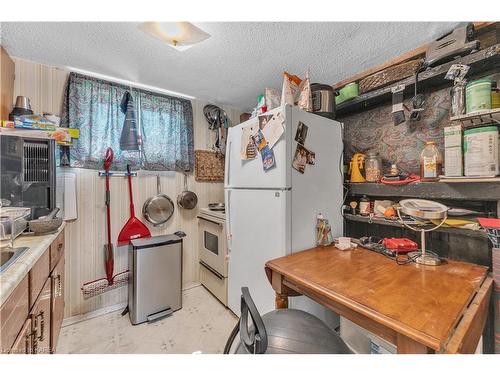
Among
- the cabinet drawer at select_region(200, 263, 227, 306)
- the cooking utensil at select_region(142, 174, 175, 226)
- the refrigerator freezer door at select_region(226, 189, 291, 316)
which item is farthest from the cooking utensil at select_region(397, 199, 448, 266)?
the cooking utensil at select_region(142, 174, 175, 226)

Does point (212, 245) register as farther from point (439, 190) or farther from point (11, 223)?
point (439, 190)

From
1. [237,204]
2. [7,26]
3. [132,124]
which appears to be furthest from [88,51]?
[237,204]

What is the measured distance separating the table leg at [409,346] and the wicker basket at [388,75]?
61.9 inches

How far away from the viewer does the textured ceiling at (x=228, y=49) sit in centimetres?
134

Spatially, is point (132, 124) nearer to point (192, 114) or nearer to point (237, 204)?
point (192, 114)

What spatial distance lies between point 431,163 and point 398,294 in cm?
92

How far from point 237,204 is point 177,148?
1.16m

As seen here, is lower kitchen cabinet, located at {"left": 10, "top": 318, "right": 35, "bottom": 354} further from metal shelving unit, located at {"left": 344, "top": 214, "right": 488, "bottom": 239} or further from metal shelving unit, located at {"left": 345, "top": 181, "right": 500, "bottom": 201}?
metal shelving unit, located at {"left": 345, "top": 181, "right": 500, "bottom": 201}

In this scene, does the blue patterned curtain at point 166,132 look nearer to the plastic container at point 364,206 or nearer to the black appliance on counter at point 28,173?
the black appliance on counter at point 28,173

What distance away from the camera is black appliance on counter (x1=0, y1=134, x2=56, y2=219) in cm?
125

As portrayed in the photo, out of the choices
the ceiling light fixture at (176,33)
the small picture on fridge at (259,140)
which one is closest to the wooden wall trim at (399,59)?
the small picture on fridge at (259,140)

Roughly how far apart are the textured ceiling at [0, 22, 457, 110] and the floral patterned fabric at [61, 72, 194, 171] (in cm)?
18

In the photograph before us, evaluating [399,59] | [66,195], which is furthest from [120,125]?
[399,59]

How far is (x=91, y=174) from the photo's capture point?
196cm
